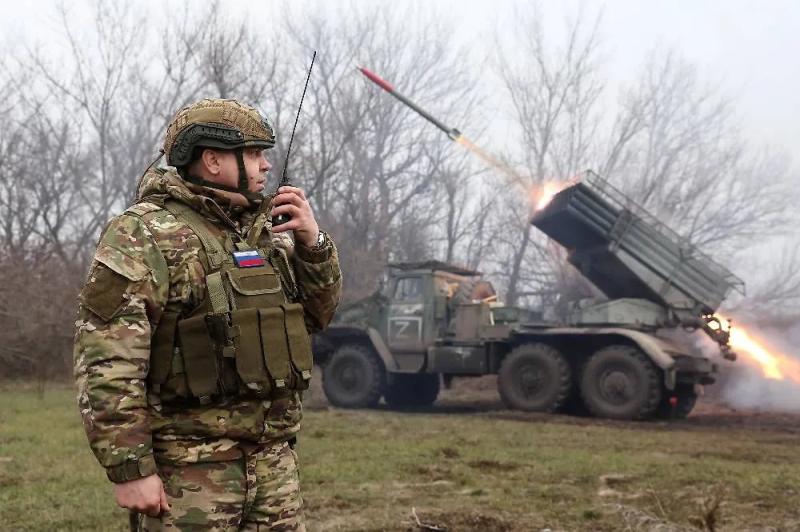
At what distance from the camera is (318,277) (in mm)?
2777

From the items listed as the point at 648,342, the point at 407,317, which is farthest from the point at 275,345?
the point at 407,317

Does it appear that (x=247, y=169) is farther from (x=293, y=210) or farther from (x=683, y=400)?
(x=683, y=400)

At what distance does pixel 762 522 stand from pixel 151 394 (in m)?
4.25

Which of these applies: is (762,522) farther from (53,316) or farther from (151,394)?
(53,316)

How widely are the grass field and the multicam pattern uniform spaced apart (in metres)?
2.70

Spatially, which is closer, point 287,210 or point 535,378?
point 287,210

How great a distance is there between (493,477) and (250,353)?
4.78m

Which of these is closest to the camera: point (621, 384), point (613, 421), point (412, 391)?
point (613, 421)

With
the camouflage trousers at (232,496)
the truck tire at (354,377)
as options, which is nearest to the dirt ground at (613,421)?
→ the truck tire at (354,377)

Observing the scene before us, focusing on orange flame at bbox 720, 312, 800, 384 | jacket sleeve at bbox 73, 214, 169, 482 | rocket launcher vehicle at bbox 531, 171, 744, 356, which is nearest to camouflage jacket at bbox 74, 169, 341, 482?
jacket sleeve at bbox 73, 214, 169, 482

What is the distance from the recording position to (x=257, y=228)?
2.68 meters

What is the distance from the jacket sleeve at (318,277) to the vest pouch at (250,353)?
0.34m

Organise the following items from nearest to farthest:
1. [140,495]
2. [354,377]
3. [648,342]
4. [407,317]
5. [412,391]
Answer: [140,495]
[648,342]
[407,317]
[354,377]
[412,391]

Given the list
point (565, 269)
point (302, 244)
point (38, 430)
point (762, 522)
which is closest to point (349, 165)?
point (565, 269)
